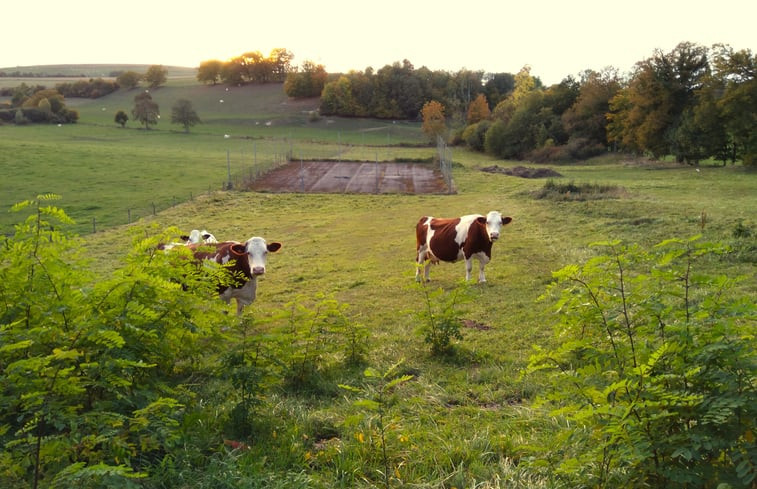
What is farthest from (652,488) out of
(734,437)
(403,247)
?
(403,247)

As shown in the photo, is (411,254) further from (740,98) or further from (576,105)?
(576,105)

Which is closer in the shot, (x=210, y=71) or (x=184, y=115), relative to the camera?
Result: (x=184, y=115)

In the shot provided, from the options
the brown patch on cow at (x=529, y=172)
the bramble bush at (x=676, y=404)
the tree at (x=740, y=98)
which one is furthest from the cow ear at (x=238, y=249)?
the tree at (x=740, y=98)

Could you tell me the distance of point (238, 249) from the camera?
31.3 feet

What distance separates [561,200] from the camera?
22.4 m

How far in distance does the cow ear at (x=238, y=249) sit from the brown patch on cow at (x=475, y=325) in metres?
4.06

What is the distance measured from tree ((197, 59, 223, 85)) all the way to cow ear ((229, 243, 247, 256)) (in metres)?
133

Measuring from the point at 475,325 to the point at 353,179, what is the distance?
29.6 m

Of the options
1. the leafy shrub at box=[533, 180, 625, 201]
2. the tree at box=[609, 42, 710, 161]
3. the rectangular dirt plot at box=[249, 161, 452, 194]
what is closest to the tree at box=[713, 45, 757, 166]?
the tree at box=[609, 42, 710, 161]

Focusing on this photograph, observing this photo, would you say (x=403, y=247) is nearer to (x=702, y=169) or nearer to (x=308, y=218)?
(x=308, y=218)

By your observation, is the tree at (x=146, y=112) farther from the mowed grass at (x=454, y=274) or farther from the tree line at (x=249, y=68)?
the mowed grass at (x=454, y=274)

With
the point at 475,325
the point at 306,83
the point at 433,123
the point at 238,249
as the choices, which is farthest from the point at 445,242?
the point at 306,83

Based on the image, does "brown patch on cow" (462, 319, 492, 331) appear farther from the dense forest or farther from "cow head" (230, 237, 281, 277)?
the dense forest

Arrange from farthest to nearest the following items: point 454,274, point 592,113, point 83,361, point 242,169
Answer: point 592,113 < point 242,169 < point 454,274 < point 83,361
